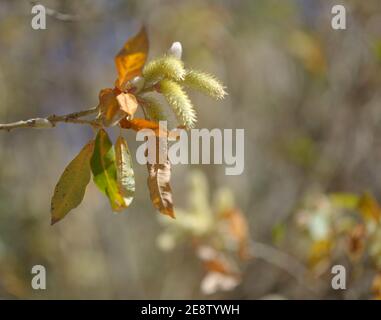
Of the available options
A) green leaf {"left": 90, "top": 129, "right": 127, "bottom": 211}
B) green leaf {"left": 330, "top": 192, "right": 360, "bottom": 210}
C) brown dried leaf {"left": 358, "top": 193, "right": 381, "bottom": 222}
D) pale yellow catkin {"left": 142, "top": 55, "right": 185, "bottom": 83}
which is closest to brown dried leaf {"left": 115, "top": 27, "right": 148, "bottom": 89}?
pale yellow catkin {"left": 142, "top": 55, "right": 185, "bottom": 83}

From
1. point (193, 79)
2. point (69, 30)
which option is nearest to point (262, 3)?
point (69, 30)

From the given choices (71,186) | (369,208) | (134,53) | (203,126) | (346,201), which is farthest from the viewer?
(203,126)

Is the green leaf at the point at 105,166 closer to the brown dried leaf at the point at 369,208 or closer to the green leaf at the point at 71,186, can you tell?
the green leaf at the point at 71,186

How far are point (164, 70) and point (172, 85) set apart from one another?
0.11 ft

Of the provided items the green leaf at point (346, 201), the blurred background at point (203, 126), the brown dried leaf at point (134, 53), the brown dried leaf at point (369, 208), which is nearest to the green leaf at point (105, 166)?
the brown dried leaf at point (134, 53)

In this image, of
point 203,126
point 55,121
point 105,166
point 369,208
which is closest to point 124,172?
point 105,166

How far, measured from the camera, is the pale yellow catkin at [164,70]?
122cm

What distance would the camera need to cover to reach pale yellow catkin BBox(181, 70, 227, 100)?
1.24 metres

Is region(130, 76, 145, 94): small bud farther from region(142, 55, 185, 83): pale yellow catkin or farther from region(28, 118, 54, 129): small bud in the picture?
region(28, 118, 54, 129): small bud

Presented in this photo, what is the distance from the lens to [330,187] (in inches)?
142

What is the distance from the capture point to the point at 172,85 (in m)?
1.25

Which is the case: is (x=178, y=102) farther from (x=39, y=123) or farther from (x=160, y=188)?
(x=39, y=123)
